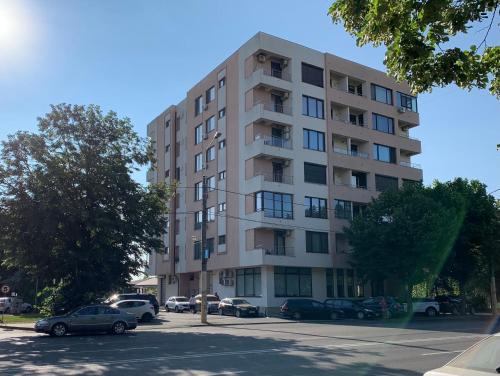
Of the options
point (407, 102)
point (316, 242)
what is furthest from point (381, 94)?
point (316, 242)

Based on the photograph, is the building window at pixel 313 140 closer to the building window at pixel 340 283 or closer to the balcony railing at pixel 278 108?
the balcony railing at pixel 278 108

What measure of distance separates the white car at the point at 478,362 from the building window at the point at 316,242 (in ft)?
124

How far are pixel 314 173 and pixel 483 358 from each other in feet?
131

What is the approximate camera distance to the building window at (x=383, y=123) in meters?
50.4

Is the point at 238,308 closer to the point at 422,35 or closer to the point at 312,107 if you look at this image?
the point at 312,107

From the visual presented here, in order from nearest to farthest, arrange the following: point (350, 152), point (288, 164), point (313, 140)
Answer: point (288, 164) < point (313, 140) < point (350, 152)

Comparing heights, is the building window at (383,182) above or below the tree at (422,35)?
above

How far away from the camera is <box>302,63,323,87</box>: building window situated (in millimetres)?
46031

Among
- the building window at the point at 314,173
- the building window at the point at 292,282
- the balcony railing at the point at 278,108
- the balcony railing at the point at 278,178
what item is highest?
the balcony railing at the point at 278,108

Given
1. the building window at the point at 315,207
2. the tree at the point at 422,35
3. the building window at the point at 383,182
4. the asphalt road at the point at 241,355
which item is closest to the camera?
the tree at the point at 422,35

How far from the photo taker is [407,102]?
53.9m

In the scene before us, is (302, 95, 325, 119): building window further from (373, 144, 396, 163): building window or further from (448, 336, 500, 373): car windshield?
(448, 336, 500, 373): car windshield

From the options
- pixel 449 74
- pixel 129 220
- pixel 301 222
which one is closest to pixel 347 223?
pixel 301 222

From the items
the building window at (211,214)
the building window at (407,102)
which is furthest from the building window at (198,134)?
the building window at (407,102)
